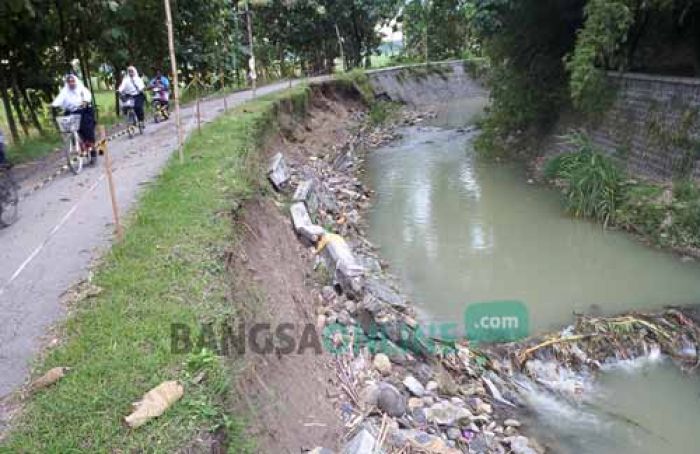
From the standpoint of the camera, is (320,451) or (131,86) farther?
(131,86)

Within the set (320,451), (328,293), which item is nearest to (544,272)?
(328,293)

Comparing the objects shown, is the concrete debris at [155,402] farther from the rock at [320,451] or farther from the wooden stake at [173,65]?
the wooden stake at [173,65]

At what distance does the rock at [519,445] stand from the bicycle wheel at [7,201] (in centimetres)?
665

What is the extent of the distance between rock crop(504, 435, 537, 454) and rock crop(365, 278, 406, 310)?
104 inches

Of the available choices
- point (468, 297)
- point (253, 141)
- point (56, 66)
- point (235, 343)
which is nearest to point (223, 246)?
point (235, 343)

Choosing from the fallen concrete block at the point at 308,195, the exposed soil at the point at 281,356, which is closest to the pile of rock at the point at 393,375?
the exposed soil at the point at 281,356

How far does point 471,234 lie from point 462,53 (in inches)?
1149

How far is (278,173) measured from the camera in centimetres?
1168

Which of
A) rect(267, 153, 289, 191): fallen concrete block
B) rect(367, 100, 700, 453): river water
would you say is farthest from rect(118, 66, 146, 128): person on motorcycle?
rect(367, 100, 700, 453): river water

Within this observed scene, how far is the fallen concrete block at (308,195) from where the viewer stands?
425 inches

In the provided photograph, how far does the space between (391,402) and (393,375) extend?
77 cm

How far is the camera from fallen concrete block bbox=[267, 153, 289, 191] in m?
11.3

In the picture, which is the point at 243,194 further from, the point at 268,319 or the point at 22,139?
the point at 22,139

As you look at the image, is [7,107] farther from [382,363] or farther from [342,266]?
[382,363]
